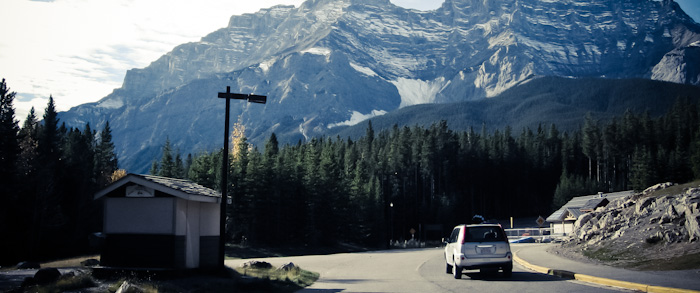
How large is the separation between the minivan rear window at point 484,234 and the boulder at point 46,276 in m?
14.2

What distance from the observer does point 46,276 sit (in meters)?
19.4

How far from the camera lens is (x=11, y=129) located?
52.6 metres

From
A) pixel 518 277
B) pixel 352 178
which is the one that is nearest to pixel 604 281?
pixel 518 277

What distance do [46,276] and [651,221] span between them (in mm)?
24847

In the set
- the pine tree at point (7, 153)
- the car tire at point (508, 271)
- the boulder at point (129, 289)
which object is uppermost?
the pine tree at point (7, 153)

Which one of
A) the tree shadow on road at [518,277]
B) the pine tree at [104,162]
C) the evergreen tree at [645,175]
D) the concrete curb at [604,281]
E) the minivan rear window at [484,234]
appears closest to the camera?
the concrete curb at [604,281]

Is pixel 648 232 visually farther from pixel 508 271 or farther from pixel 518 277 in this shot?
pixel 508 271

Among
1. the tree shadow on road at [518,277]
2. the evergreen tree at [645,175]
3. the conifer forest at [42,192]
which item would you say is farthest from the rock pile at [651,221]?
the evergreen tree at [645,175]

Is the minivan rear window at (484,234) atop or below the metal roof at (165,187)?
below

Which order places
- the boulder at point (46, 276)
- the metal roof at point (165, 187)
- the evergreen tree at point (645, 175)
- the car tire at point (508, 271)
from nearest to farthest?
the boulder at point (46, 276), the metal roof at point (165, 187), the car tire at point (508, 271), the evergreen tree at point (645, 175)

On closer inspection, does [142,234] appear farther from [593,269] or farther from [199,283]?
[593,269]

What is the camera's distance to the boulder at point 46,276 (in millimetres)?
19114

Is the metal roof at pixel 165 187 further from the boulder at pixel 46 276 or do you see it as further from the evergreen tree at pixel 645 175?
the evergreen tree at pixel 645 175

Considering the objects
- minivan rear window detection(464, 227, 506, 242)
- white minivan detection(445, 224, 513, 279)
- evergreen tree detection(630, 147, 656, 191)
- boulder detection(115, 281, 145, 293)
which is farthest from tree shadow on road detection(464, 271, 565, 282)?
evergreen tree detection(630, 147, 656, 191)
